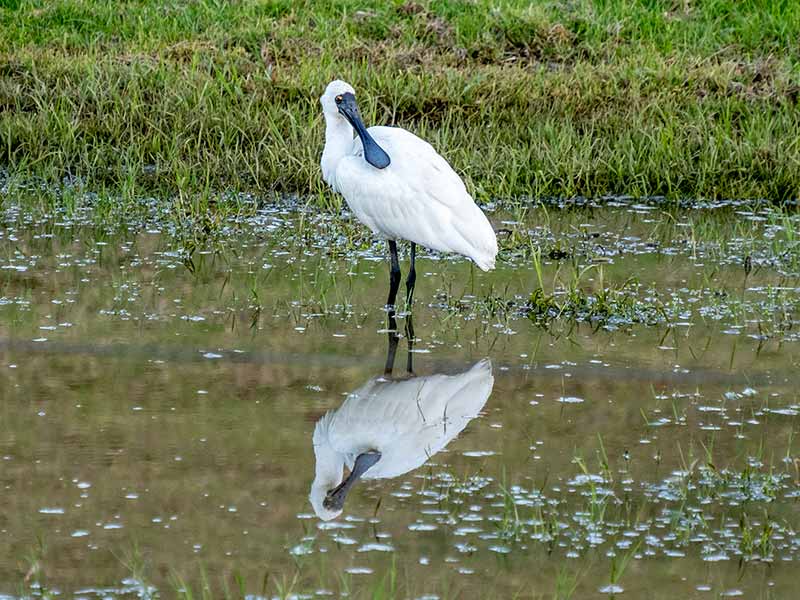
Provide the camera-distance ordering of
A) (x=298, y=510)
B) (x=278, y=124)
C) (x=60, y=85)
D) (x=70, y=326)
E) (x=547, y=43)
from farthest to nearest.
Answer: (x=547, y=43) < (x=60, y=85) < (x=278, y=124) < (x=70, y=326) < (x=298, y=510)

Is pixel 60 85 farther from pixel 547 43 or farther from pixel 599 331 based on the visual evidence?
pixel 599 331

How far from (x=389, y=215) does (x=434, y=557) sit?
3.41m

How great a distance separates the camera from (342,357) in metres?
6.40

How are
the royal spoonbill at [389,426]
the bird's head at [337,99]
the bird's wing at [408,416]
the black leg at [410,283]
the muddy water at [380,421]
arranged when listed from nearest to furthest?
the muddy water at [380,421], the royal spoonbill at [389,426], the bird's wing at [408,416], the black leg at [410,283], the bird's head at [337,99]

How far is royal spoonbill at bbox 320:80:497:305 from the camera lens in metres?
7.35

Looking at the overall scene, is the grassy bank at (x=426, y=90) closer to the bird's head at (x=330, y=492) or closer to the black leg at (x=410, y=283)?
the black leg at (x=410, y=283)

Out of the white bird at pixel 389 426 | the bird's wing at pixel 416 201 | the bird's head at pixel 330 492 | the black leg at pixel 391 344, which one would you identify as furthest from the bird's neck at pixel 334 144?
the bird's head at pixel 330 492

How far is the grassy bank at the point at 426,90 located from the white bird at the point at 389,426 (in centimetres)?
386

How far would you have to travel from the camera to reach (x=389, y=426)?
18.0 feet

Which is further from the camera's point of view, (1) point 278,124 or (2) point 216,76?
(2) point 216,76

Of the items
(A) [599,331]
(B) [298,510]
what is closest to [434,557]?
(B) [298,510]

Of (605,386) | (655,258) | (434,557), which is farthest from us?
(655,258)

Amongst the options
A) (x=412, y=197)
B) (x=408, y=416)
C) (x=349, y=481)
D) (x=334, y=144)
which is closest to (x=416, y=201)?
(x=412, y=197)

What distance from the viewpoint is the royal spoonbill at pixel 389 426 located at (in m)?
4.91
